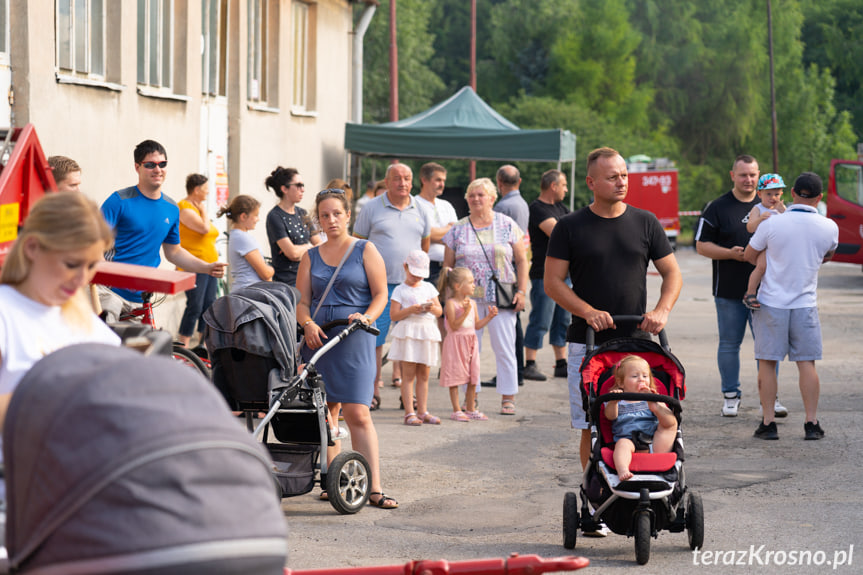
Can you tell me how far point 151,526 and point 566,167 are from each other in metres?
45.7

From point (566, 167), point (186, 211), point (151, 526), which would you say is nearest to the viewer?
point (151, 526)

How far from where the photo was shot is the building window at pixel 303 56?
2131 cm

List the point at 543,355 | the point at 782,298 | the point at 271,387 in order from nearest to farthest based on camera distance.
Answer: the point at 271,387 < the point at 782,298 < the point at 543,355

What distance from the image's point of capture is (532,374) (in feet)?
41.1

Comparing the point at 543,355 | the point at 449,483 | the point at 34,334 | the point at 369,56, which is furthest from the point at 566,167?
the point at 34,334

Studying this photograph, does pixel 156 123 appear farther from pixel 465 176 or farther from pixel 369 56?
pixel 369 56

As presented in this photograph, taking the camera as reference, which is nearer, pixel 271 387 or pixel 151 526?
pixel 151 526

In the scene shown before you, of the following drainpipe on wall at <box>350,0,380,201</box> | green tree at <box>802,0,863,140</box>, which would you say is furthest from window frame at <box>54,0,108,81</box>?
green tree at <box>802,0,863,140</box>

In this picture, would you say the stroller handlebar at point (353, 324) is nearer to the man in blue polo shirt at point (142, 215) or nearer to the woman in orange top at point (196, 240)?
the man in blue polo shirt at point (142, 215)

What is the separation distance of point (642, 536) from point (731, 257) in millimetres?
4600

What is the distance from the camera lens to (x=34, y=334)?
11.3 feet

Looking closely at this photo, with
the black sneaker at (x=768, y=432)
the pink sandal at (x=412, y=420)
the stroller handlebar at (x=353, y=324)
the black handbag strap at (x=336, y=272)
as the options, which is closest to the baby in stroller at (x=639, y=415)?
the stroller handlebar at (x=353, y=324)

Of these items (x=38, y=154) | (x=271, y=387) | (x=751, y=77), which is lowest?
(x=271, y=387)

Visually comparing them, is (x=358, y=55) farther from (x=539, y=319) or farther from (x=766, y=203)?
(x=766, y=203)
